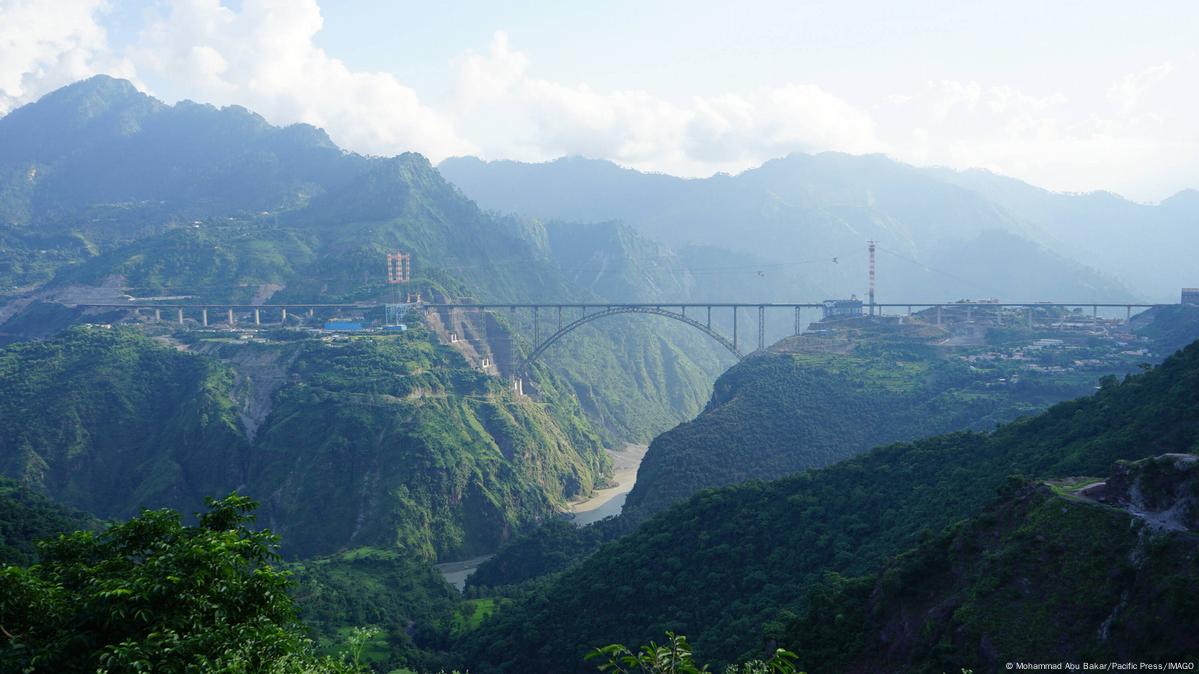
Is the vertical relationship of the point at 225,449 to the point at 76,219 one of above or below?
below

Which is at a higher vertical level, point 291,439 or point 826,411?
point 826,411

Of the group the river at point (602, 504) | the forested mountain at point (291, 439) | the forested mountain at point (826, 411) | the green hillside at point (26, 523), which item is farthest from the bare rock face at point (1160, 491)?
the forested mountain at point (291, 439)

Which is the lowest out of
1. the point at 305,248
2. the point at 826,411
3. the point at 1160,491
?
the point at 826,411

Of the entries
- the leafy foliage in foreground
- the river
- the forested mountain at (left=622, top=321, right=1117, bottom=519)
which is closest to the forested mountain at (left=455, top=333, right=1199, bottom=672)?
the leafy foliage in foreground

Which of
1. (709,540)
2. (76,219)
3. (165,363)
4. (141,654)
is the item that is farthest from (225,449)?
(76,219)

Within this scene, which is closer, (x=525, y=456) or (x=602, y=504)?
(x=525, y=456)

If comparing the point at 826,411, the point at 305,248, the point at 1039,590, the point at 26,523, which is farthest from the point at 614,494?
the point at 1039,590

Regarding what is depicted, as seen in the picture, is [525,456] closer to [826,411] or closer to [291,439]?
[291,439]

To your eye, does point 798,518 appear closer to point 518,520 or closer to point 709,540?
point 709,540

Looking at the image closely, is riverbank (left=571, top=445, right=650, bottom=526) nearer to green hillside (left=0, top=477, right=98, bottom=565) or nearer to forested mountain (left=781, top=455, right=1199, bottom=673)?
green hillside (left=0, top=477, right=98, bottom=565)
